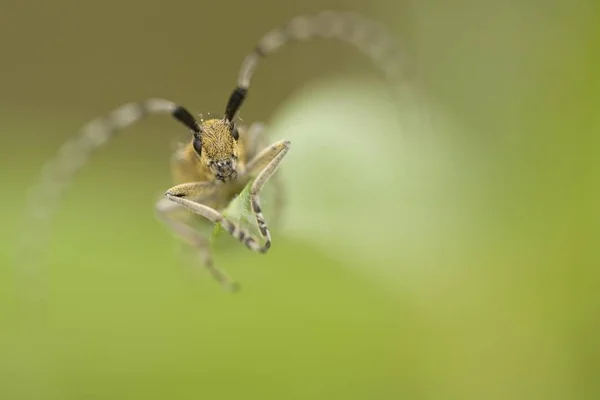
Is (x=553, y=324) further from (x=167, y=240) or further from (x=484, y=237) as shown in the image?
(x=167, y=240)

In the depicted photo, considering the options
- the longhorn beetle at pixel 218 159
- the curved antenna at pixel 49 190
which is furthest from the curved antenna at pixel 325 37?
the curved antenna at pixel 49 190

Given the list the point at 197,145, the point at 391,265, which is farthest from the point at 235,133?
the point at 391,265

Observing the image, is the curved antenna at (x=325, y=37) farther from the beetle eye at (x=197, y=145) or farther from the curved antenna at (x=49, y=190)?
the curved antenna at (x=49, y=190)

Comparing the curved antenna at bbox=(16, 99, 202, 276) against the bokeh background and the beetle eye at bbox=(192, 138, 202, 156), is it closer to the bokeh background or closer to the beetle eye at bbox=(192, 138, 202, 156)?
the bokeh background

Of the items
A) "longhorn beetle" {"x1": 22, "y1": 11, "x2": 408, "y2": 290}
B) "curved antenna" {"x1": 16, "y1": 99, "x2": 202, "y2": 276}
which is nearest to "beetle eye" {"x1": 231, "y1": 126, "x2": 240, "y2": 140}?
"longhorn beetle" {"x1": 22, "y1": 11, "x2": 408, "y2": 290}

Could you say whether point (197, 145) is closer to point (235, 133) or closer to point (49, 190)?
point (235, 133)
